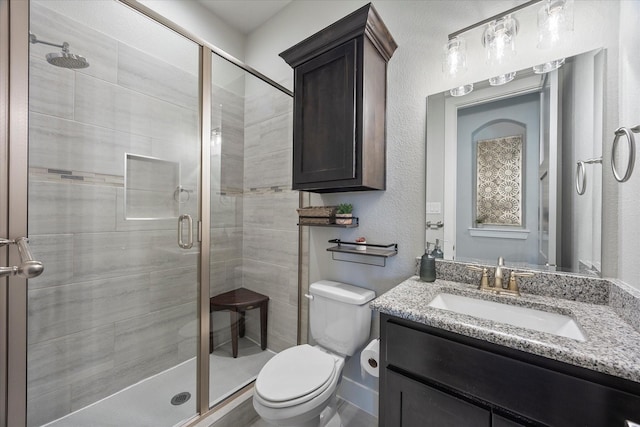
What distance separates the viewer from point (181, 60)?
5.41ft

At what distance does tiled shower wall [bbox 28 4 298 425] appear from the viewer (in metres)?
1.34

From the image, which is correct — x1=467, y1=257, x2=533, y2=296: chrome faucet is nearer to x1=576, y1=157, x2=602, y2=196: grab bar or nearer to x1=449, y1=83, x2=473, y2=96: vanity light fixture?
x1=576, y1=157, x2=602, y2=196: grab bar

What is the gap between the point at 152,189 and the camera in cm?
170

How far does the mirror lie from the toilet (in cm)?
62

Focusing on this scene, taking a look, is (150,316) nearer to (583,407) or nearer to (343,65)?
(343,65)

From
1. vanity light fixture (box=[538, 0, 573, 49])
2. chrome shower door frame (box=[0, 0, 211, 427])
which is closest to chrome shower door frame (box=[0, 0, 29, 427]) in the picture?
chrome shower door frame (box=[0, 0, 211, 427])

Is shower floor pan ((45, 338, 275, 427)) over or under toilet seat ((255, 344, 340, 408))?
under

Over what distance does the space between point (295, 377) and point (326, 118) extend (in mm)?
1348

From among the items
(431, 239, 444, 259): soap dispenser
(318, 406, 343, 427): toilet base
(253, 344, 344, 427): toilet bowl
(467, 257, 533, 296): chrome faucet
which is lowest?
(318, 406, 343, 427): toilet base

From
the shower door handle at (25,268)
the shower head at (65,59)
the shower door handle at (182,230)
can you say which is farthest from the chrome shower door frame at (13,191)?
the shower door handle at (182,230)

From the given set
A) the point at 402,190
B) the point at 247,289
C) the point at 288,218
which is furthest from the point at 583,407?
the point at 247,289

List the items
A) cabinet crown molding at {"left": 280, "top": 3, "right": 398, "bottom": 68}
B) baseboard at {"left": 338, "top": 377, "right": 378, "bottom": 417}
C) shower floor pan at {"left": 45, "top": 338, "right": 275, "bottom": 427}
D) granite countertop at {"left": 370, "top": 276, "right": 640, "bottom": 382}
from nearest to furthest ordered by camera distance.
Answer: granite countertop at {"left": 370, "top": 276, "right": 640, "bottom": 382} < cabinet crown molding at {"left": 280, "top": 3, "right": 398, "bottom": 68} < shower floor pan at {"left": 45, "top": 338, "right": 275, "bottom": 427} < baseboard at {"left": 338, "top": 377, "right": 378, "bottom": 417}

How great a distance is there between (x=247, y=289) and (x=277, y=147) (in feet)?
3.75

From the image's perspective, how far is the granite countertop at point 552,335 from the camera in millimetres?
627
